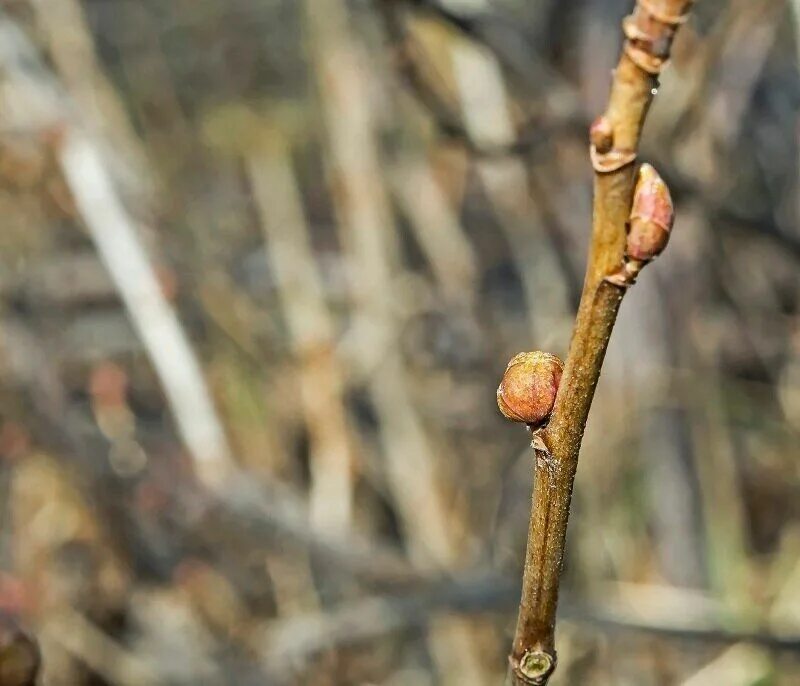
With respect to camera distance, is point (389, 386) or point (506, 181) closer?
point (506, 181)

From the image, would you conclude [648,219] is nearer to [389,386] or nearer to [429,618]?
[429,618]

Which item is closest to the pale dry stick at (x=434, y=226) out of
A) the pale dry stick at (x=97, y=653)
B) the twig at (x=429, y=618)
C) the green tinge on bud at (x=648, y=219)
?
the twig at (x=429, y=618)

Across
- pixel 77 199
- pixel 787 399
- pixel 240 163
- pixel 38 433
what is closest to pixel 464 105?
pixel 77 199

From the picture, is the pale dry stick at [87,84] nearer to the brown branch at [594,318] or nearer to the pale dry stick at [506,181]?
the pale dry stick at [506,181]

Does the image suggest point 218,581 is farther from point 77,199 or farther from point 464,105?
point 464,105

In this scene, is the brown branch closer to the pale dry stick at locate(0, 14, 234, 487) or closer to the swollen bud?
the swollen bud

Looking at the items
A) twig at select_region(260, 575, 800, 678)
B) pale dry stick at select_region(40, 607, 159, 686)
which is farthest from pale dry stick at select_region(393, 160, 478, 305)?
pale dry stick at select_region(40, 607, 159, 686)

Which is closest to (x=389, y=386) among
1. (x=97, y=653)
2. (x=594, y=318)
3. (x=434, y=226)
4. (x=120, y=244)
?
(x=434, y=226)
